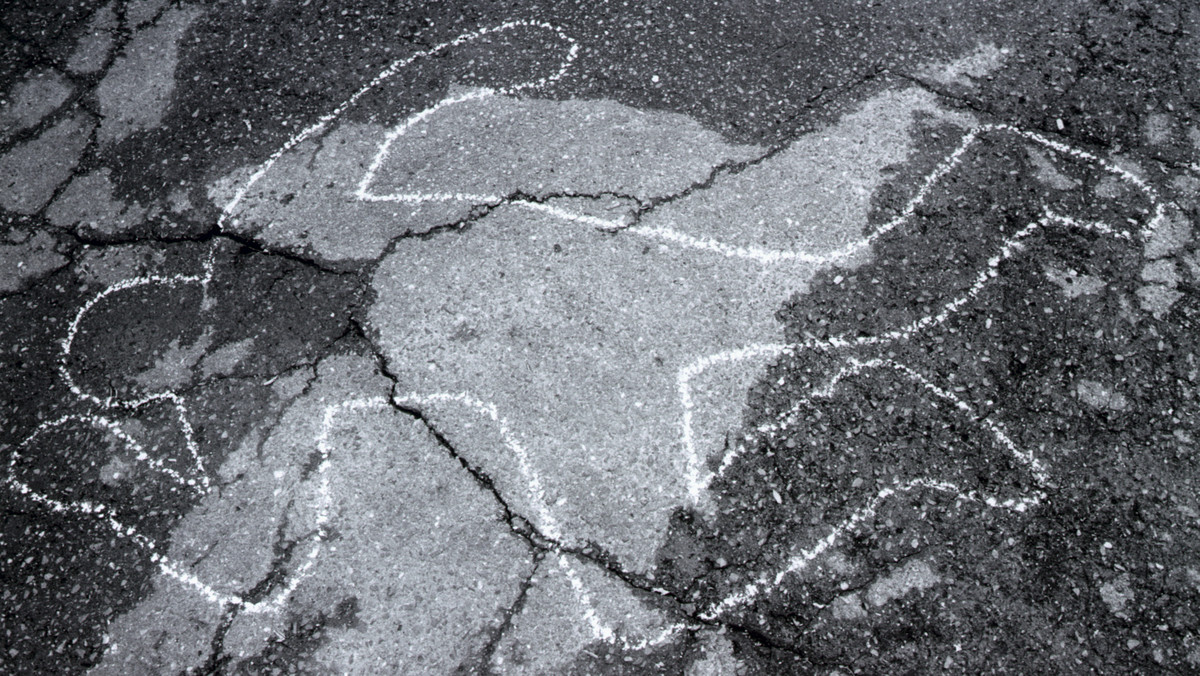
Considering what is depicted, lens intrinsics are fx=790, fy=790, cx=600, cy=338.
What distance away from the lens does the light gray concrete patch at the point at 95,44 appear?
142 inches

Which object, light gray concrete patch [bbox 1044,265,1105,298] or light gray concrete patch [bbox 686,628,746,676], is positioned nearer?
light gray concrete patch [bbox 686,628,746,676]

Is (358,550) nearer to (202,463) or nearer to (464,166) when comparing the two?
(202,463)

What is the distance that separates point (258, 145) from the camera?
3.28 m

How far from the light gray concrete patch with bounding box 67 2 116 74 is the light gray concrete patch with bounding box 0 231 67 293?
94 centimetres

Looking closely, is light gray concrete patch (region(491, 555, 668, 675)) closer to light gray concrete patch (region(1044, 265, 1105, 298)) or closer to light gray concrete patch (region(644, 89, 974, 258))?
light gray concrete patch (region(644, 89, 974, 258))

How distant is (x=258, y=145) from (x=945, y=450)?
287cm

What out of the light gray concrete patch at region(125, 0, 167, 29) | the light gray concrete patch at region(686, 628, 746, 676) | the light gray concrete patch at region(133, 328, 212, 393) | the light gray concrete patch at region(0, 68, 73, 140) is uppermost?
the light gray concrete patch at region(125, 0, 167, 29)

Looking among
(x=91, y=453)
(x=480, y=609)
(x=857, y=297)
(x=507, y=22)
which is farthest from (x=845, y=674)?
(x=507, y=22)

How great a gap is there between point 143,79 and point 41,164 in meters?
0.57

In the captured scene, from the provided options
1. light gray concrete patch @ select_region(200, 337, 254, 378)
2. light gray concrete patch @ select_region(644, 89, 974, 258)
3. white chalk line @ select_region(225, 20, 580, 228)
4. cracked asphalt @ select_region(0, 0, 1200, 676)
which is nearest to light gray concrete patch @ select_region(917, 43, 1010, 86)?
cracked asphalt @ select_region(0, 0, 1200, 676)

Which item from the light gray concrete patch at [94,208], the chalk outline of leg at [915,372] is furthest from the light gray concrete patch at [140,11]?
the chalk outline of leg at [915,372]

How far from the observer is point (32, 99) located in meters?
3.54

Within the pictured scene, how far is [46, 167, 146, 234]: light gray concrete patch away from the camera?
3.15 m

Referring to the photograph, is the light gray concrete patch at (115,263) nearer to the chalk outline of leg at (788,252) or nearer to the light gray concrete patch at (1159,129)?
the chalk outline of leg at (788,252)
